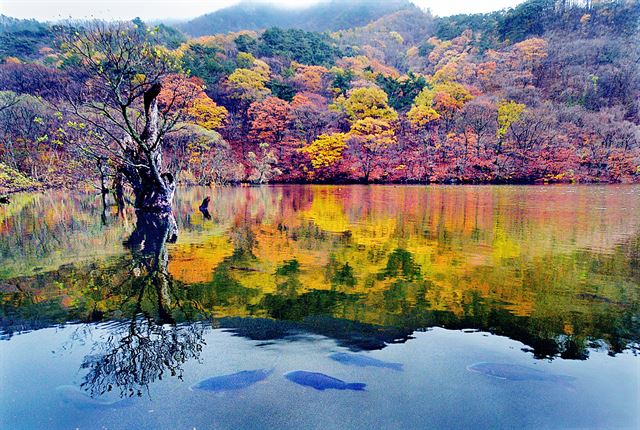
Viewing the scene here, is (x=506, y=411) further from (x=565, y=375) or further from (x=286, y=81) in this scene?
(x=286, y=81)

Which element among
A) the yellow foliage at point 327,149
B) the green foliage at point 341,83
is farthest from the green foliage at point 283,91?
the yellow foliage at point 327,149

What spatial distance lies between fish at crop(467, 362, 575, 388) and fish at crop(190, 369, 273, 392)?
1.73m

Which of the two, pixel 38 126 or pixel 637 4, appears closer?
pixel 38 126

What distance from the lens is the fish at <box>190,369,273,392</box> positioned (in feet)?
9.39

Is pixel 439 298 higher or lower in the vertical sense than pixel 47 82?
lower

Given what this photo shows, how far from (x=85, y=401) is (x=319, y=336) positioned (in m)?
1.98

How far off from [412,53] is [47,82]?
6105cm

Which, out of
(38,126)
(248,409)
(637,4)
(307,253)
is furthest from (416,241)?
(637,4)

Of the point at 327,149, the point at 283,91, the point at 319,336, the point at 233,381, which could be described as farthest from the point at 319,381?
the point at 283,91

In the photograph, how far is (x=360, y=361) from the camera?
3.26 metres

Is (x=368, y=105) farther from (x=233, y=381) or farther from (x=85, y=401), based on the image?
(x=85, y=401)

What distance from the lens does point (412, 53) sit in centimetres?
7381

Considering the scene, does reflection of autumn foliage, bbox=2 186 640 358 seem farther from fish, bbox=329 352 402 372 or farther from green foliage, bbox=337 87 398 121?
green foliage, bbox=337 87 398 121

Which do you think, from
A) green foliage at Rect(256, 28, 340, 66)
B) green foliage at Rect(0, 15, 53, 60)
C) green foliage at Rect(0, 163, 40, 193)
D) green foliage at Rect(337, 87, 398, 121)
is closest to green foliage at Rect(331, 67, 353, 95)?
green foliage at Rect(337, 87, 398, 121)
